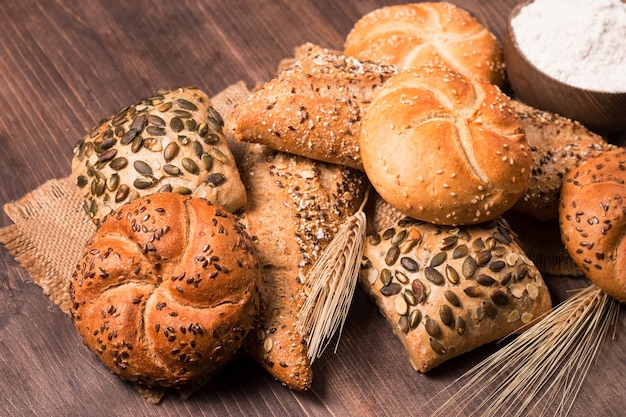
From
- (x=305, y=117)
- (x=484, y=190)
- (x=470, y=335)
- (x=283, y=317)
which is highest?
(x=305, y=117)

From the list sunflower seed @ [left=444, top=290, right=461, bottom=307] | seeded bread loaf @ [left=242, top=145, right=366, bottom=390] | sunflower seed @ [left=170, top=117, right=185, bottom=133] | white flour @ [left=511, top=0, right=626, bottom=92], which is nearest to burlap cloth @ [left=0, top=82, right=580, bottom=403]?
seeded bread loaf @ [left=242, top=145, right=366, bottom=390]

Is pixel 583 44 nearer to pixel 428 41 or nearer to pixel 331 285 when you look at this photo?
pixel 428 41

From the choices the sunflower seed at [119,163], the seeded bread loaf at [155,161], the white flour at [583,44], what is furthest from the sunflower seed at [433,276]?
the sunflower seed at [119,163]

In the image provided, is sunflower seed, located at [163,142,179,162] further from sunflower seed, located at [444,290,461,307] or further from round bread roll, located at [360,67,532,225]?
sunflower seed, located at [444,290,461,307]

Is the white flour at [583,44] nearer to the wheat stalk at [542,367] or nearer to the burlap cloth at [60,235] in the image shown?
the burlap cloth at [60,235]

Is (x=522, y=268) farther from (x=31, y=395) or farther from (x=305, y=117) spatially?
(x=31, y=395)

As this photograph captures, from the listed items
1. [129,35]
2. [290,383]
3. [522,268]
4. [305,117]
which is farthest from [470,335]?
[129,35]
